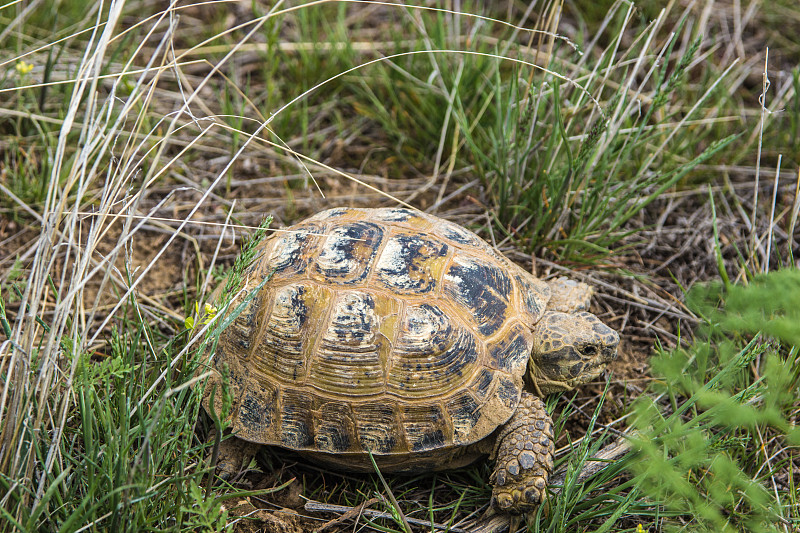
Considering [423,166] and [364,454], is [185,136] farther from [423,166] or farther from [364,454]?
[364,454]

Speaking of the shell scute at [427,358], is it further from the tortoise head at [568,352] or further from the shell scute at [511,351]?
the tortoise head at [568,352]

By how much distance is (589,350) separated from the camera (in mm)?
2893

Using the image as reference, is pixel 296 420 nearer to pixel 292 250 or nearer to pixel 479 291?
pixel 292 250

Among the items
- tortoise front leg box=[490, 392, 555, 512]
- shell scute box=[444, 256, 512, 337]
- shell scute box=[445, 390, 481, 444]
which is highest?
shell scute box=[444, 256, 512, 337]

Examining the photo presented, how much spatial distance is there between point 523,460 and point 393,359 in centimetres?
72

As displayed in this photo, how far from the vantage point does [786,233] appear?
3.87 m

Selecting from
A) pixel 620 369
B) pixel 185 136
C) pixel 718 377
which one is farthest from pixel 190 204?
pixel 718 377

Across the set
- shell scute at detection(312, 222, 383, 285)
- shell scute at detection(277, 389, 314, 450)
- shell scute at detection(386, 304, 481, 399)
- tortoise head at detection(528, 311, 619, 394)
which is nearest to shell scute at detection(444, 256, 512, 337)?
shell scute at detection(386, 304, 481, 399)

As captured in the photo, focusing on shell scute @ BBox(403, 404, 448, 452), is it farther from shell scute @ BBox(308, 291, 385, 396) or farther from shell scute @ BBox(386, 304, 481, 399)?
shell scute @ BBox(308, 291, 385, 396)

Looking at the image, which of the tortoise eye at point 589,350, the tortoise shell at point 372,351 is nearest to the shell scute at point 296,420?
the tortoise shell at point 372,351

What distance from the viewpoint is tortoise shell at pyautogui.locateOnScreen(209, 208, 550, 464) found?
2637 mm

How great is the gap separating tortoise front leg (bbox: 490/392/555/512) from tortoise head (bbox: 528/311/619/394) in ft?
0.69

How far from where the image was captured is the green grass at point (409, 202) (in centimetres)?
220

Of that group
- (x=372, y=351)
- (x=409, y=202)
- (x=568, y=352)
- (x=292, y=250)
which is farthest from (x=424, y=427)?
(x=409, y=202)
